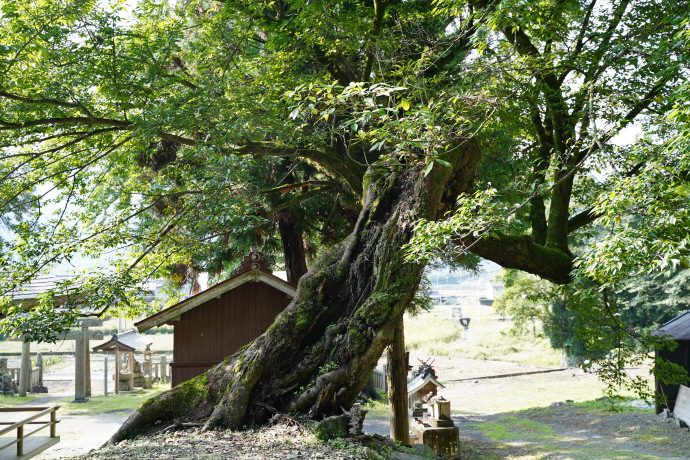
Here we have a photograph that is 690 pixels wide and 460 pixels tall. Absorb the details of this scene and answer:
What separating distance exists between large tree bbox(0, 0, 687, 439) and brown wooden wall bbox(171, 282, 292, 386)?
1720 millimetres

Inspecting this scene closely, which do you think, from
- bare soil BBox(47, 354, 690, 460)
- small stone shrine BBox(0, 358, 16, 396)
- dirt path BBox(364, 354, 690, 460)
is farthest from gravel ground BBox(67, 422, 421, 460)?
small stone shrine BBox(0, 358, 16, 396)

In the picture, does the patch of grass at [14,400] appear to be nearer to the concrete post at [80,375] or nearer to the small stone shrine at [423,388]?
the concrete post at [80,375]

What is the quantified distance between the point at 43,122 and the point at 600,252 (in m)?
7.76

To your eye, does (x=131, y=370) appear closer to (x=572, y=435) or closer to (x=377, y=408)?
(x=377, y=408)

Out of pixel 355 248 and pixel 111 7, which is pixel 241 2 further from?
pixel 355 248

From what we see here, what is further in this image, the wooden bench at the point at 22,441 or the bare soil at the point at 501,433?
the wooden bench at the point at 22,441

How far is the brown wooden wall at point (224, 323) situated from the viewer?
1083 centimetres

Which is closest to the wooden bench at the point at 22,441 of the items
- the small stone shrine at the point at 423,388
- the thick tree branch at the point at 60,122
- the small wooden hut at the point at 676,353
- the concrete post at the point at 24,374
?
the thick tree branch at the point at 60,122

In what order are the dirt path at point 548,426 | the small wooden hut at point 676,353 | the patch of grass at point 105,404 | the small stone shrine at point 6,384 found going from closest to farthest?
the dirt path at point 548,426 < the small wooden hut at point 676,353 < the patch of grass at point 105,404 < the small stone shrine at point 6,384

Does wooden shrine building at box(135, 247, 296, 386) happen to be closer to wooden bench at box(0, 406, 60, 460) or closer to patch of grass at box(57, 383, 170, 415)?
wooden bench at box(0, 406, 60, 460)

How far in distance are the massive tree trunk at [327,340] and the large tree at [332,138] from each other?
0.02 metres

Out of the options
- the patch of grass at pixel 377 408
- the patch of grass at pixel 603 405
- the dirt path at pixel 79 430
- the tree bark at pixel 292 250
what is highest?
the tree bark at pixel 292 250

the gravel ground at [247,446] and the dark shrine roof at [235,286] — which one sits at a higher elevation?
the dark shrine roof at [235,286]

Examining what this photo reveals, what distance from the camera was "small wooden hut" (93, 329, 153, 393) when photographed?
19609 mm
